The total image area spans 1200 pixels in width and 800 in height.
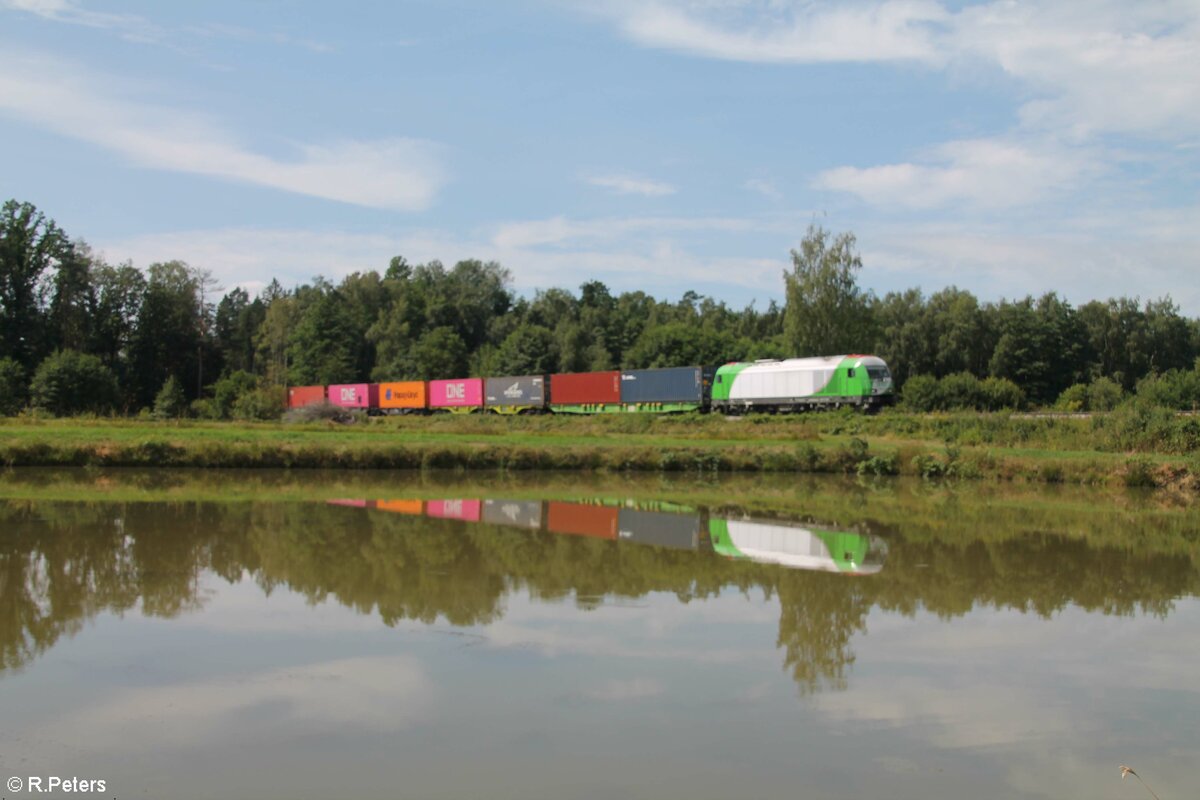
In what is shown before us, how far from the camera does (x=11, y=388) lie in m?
→ 54.5

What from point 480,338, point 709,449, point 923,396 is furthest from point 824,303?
point 480,338

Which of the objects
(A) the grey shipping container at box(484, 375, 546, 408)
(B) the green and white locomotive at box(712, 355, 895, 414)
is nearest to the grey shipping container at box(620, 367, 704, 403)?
(B) the green and white locomotive at box(712, 355, 895, 414)

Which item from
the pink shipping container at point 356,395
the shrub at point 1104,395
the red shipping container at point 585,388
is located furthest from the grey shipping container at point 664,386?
the pink shipping container at point 356,395

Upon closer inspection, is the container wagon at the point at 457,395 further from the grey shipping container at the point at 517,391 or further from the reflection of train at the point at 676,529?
the reflection of train at the point at 676,529

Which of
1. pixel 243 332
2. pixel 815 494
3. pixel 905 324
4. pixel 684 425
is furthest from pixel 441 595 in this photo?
pixel 243 332

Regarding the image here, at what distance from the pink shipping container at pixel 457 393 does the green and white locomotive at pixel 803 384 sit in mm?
16957

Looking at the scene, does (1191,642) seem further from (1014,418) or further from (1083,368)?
(1083,368)

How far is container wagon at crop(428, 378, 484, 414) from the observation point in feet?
204

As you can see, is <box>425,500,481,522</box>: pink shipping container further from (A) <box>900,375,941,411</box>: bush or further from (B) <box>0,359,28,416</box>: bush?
(A) <box>900,375,941,411</box>: bush

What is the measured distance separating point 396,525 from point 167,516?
449 cm

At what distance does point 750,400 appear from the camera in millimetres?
50312

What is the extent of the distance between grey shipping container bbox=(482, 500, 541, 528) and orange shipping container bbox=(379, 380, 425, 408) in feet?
144

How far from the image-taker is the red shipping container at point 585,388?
55.5m

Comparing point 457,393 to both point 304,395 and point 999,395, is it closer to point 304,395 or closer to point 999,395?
point 304,395
